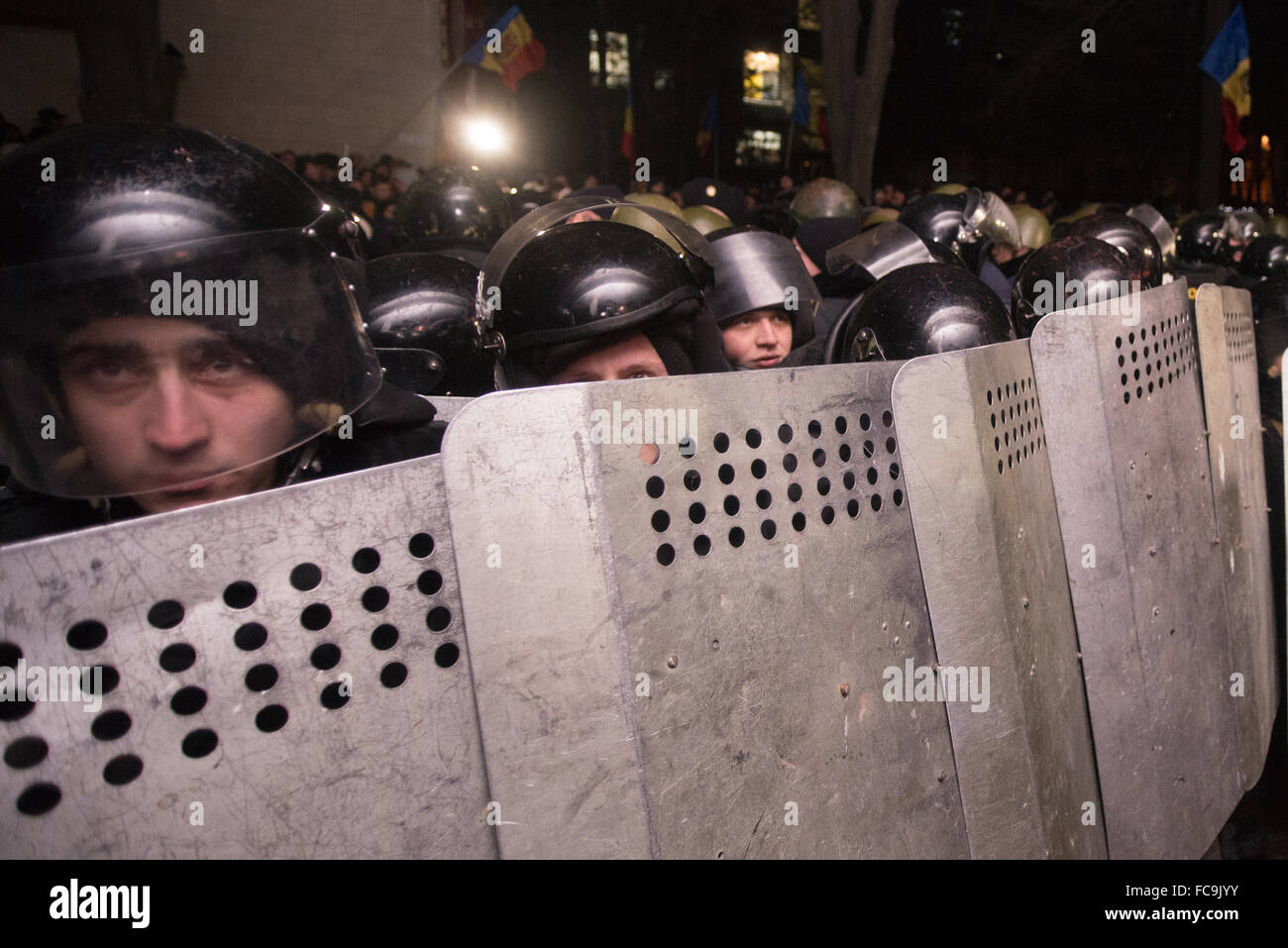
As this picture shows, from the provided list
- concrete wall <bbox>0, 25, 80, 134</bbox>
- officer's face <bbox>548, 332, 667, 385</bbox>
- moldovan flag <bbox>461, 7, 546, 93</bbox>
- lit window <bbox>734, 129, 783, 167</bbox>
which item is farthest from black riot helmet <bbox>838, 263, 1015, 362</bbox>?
lit window <bbox>734, 129, 783, 167</bbox>

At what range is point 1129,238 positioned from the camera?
538 centimetres

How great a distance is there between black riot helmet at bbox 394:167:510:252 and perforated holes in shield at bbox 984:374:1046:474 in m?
4.07

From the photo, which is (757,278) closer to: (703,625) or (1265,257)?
(703,625)

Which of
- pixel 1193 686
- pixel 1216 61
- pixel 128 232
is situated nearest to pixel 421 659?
pixel 128 232

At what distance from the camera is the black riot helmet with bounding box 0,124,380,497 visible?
4.31ft

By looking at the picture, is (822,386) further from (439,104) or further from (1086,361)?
(439,104)

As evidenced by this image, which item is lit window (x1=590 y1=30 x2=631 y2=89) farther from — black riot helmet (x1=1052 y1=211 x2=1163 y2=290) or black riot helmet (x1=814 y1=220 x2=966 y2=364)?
black riot helmet (x1=814 y1=220 x2=966 y2=364)

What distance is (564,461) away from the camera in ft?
3.91

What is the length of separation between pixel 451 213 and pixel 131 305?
4.46m

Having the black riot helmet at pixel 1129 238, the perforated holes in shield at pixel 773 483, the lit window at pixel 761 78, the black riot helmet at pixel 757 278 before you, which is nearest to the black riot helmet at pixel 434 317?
the black riot helmet at pixel 757 278

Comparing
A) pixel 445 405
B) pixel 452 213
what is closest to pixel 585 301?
pixel 445 405

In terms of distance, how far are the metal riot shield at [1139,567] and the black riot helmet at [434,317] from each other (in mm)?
1969

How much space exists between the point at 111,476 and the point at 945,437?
1.42 meters

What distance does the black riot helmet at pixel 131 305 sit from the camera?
1.31 meters
